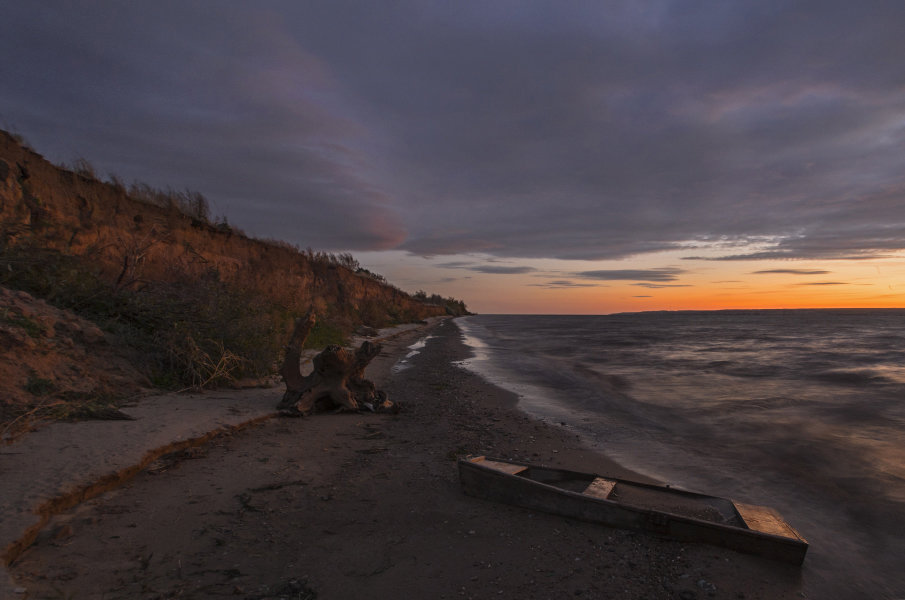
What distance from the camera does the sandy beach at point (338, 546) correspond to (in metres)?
2.89

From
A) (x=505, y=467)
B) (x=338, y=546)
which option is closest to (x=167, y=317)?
(x=338, y=546)

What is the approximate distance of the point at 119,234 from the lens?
12453 mm

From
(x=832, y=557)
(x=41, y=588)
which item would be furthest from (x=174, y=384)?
(x=832, y=557)

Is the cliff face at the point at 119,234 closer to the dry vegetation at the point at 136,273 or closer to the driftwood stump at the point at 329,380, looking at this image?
the dry vegetation at the point at 136,273

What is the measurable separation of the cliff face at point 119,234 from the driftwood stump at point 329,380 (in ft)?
12.3

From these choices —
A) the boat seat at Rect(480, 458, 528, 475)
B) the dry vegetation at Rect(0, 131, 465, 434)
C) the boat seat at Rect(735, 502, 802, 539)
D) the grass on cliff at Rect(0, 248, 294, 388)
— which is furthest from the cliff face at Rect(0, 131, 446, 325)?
the boat seat at Rect(735, 502, 802, 539)

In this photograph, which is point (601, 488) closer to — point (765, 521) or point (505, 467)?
point (505, 467)

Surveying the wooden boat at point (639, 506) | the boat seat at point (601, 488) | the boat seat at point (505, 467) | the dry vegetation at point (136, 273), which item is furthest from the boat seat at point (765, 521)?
the dry vegetation at point (136, 273)

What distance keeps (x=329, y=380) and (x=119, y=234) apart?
863 centimetres

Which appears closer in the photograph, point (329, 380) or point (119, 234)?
point (329, 380)

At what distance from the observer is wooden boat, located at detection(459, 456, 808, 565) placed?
3357 millimetres

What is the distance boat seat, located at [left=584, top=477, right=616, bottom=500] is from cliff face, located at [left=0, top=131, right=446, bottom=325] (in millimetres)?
9008

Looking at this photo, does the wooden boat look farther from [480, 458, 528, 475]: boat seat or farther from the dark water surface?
the dark water surface

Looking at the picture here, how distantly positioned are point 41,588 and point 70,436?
276cm
